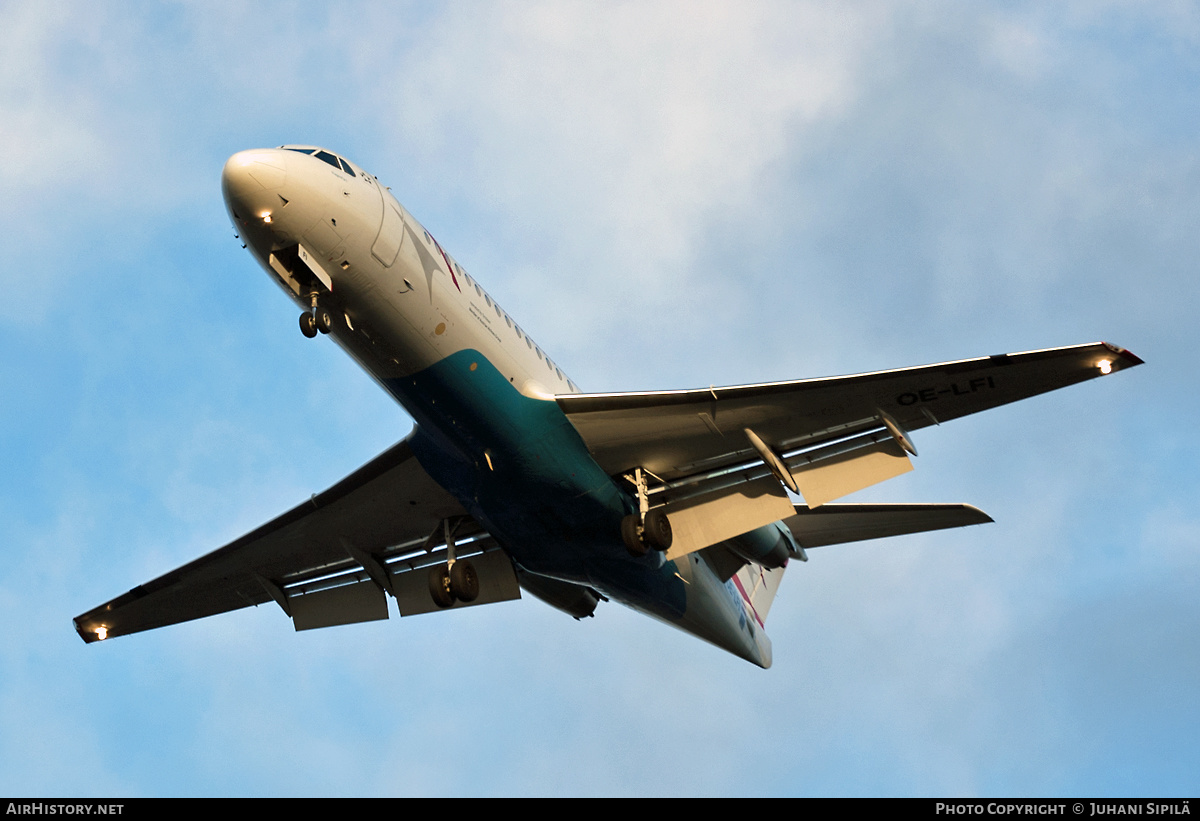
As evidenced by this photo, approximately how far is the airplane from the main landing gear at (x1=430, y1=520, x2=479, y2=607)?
0.04m

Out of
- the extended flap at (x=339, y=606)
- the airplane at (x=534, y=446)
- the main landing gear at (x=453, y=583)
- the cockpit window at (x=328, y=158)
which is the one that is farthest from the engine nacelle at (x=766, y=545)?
the cockpit window at (x=328, y=158)

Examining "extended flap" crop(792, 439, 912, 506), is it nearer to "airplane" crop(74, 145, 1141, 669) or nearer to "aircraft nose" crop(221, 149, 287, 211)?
"airplane" crop(74, 145, 1141, 669)

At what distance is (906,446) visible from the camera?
22.2 metres

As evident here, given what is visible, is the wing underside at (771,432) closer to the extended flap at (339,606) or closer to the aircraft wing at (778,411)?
the aircraft wing at (778,411)

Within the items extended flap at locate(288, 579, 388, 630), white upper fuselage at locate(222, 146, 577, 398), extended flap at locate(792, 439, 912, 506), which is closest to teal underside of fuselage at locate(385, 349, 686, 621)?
white upper fuselage at locate(222, 146, 577, 398)

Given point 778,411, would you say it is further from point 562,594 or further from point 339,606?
point 339,606

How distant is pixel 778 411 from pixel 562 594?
869 cm

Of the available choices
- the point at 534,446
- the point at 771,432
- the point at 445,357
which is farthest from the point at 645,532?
the point at 445,357

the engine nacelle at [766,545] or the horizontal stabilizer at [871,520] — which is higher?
the horizontal stabilizer at [871,520]

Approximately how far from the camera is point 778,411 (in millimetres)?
22422

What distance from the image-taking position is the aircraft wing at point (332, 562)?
85.4ft

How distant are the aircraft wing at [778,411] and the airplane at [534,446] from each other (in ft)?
0.12

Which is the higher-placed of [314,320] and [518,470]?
[314,320]
